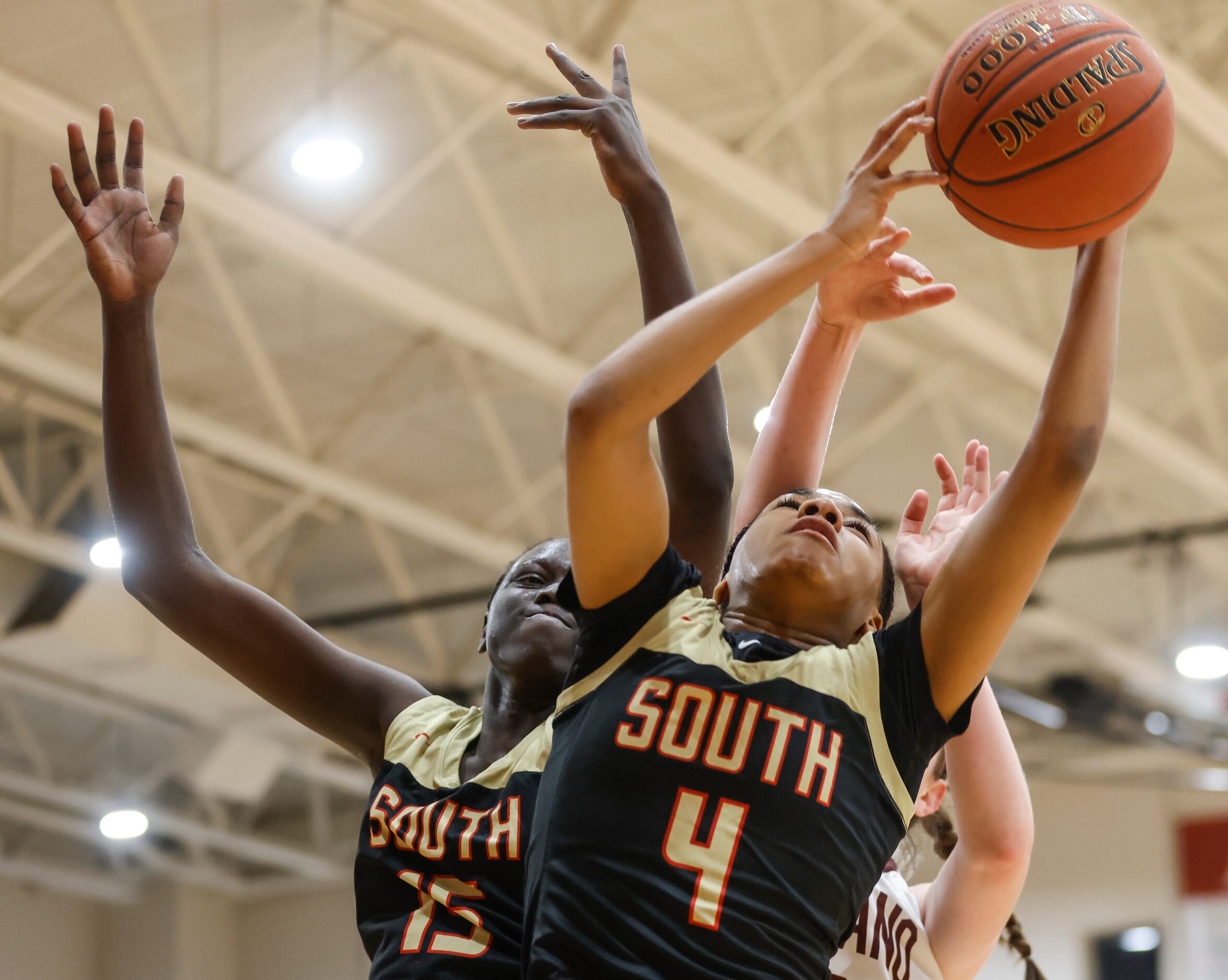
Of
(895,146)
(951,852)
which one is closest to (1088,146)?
(895,146)

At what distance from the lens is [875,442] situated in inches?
417

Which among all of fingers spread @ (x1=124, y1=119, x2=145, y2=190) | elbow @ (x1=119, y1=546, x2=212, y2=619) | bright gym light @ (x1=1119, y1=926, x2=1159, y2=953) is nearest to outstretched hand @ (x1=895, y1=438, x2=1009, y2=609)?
elbow @ (x1=119, y1=546, x2=212, y2=619)

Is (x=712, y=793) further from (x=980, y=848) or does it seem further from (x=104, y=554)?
(x=104, y=554)

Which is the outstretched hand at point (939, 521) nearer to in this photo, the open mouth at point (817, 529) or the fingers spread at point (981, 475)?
the fingers spread at point (981, 475)

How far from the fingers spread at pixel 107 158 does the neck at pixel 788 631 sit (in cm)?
121

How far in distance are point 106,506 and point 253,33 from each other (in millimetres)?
3897

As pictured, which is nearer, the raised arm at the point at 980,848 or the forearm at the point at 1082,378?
the forearm at the point at 1082,378

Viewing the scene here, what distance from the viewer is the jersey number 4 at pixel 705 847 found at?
71.3 inches

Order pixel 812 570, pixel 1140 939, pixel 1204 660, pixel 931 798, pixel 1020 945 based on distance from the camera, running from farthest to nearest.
Result: pixel 1140 939 < pixel 1204 660 < pixel 1020 945 < pixel 931 798 < pixel 812 570

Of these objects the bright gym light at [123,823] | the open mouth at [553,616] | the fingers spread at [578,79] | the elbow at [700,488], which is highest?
the bright gym light at [123,823]

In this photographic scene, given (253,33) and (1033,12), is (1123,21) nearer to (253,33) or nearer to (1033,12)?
(1033,12)

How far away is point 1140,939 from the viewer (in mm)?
13383

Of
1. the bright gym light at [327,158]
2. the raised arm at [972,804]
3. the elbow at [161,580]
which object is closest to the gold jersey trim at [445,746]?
the elbow at [161,580]

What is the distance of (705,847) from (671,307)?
2.96 ft
